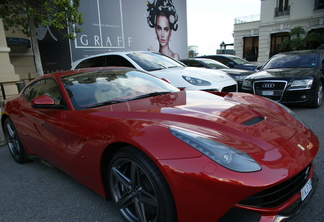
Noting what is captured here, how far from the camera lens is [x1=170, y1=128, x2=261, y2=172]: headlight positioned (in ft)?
4.52

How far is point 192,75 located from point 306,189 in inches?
148

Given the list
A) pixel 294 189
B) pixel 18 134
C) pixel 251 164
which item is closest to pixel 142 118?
pixel 251 164

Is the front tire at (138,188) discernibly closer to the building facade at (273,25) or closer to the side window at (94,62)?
the side window at (94,62)

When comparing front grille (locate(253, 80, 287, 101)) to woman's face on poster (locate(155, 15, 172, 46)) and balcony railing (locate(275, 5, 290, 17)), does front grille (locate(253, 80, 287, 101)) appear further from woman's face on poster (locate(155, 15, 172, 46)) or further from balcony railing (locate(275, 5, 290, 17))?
balcony railing (locate(275, 5, 290, 17))

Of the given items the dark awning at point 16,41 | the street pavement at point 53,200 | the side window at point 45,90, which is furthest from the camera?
the dark awning at point 16,41

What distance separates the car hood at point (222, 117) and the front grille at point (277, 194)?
0.24 metres

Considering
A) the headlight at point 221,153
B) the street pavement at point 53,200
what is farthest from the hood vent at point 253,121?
the street pavement at point 53,200

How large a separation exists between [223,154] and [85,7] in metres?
11.6

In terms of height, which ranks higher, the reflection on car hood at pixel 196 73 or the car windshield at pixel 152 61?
the car windshield at pixel 152 61

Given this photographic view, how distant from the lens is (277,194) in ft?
4.74

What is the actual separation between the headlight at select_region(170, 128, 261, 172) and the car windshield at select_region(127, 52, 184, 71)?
13.6 ft

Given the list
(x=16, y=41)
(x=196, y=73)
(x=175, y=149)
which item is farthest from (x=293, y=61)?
(x=16, y=41)

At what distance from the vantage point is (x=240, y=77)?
25.4ft

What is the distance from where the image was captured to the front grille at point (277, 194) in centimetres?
137
